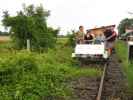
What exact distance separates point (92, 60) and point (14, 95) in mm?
11600

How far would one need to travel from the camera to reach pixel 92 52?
21.4 meters

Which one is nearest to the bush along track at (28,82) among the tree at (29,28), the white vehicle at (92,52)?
the white vehicle at (92,52)

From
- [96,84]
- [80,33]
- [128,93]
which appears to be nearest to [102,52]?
[80,33]

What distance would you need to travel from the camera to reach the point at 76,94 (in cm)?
1176

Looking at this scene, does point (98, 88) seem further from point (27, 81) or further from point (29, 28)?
point (29, 28)

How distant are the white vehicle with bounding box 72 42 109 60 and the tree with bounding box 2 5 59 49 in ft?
29.2

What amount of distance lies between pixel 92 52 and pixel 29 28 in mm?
9506

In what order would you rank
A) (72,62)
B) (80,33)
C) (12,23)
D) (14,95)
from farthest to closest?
1. (12,23)
2. (80,33)
3. (72,62)
4. (14,95)

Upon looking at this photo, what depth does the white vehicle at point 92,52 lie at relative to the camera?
21.3m

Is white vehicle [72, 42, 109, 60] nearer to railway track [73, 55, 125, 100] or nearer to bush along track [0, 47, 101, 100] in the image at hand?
railway track [73, 55, 125, 100]

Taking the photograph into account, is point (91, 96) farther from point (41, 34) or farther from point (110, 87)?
point (41, 34)

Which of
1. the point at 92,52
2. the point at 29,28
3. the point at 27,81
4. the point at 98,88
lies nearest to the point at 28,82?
the point at 27,81

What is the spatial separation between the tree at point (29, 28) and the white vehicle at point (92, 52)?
890 cm

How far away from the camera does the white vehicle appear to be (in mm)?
21297
